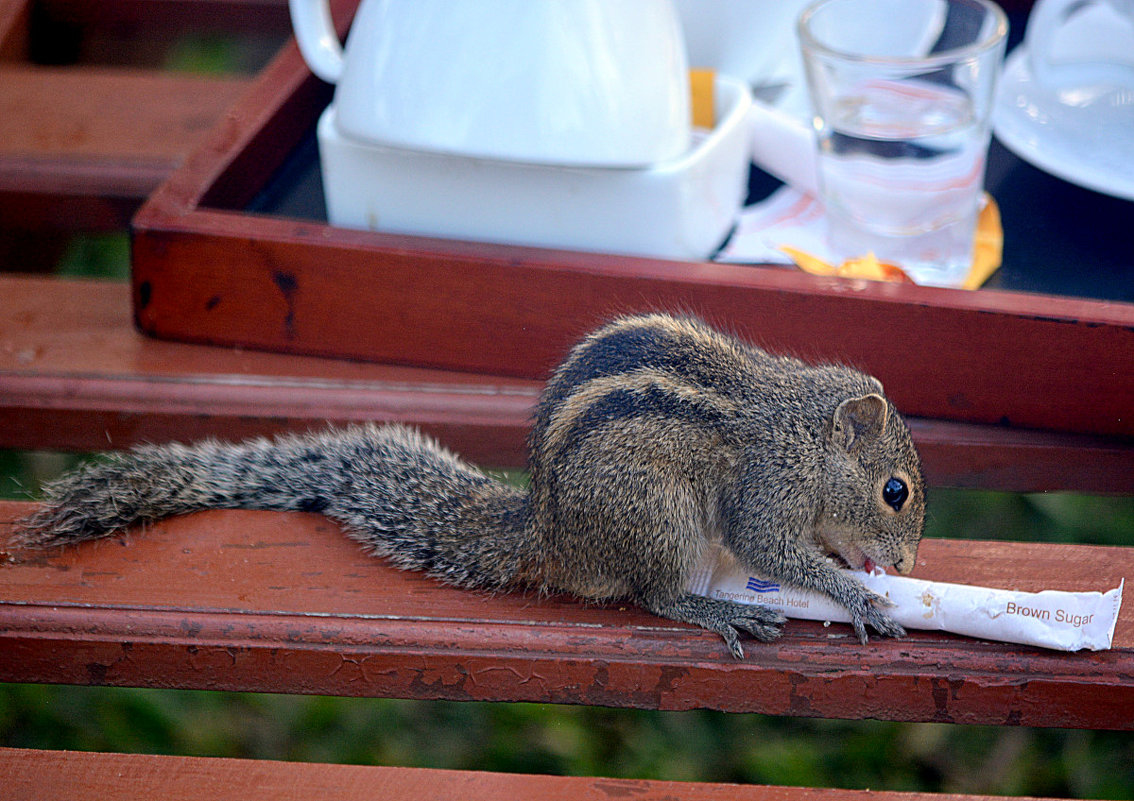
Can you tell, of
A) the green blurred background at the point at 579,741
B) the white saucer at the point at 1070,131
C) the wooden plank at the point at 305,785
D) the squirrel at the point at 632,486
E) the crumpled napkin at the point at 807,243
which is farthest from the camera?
the green blurred background at the point at 579,741

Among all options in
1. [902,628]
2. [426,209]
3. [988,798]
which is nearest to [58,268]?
[426,209]

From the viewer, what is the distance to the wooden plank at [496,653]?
82cm

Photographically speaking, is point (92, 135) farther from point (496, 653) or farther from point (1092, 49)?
point (1092, 49)

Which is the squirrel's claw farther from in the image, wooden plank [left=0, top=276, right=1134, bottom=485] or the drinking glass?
the drinking glass

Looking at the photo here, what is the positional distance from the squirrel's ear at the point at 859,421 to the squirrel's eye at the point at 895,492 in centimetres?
4

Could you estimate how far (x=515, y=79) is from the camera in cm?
110

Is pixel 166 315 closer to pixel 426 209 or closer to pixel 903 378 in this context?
pixel 426 209

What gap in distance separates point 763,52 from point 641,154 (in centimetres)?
52

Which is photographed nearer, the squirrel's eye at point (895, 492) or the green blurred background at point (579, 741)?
the squirrel's eye at point (895, 492)

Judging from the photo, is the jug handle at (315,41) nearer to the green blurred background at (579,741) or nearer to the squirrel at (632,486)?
the squirrel at (632,486)

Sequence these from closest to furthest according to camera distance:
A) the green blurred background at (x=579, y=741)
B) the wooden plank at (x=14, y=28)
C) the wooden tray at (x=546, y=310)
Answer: the wooden tray at (x=546, y=310) < the green blurred background at (x=579, y=741) < the wooden plank at (x=14, y=28)

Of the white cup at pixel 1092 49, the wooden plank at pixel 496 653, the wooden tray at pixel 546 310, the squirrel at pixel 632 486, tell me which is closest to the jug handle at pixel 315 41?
the wooden tray at pixel 546 310

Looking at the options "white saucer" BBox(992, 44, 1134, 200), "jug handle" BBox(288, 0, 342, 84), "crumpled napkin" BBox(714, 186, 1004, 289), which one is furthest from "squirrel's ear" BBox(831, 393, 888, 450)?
"jug handle" BBox(288, 0, 342, 84)

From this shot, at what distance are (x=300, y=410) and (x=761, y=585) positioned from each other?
510 millimetres
